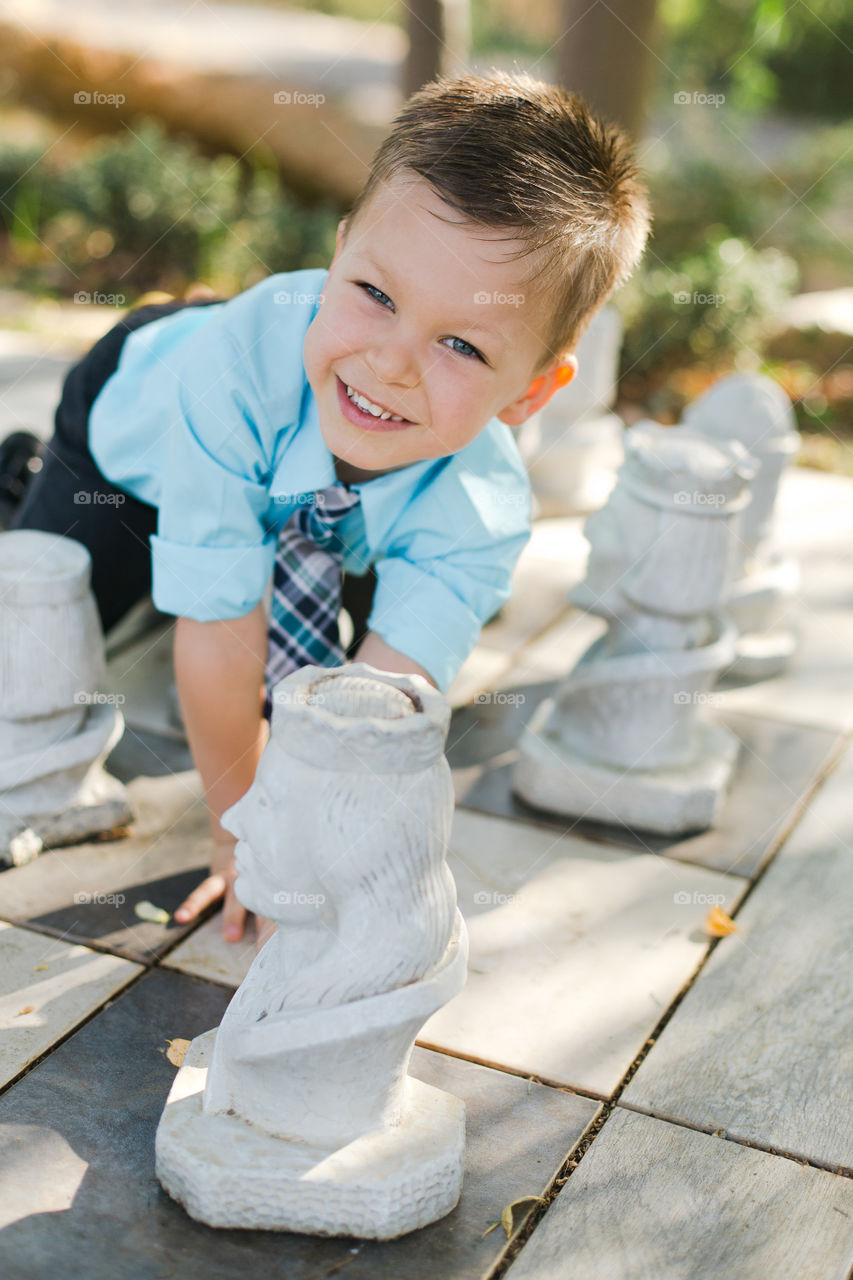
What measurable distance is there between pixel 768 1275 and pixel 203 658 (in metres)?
1.29

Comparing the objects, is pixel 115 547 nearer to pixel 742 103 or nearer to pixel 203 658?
pixel 203 658

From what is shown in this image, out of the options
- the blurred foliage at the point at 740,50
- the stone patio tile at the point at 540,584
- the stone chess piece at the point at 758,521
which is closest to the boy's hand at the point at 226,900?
the stone patio tile at the point at 540,584

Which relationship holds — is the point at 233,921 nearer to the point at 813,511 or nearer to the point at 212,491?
the point at 212,491

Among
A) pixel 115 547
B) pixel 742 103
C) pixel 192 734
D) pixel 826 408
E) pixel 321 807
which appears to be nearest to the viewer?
pixel 321 807

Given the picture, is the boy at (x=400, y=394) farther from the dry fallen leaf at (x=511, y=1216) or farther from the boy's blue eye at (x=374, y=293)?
the dry fallen leaf at (x=511, y=1216)

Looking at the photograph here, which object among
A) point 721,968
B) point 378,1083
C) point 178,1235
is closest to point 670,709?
point 721,968

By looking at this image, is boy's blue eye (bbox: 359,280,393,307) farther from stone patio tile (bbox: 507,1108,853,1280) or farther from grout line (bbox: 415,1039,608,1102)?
stone patio tile (bbox: 507,1108,853,1280)

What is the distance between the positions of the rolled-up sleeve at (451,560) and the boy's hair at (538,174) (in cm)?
27

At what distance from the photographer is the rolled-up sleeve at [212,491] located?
213cm

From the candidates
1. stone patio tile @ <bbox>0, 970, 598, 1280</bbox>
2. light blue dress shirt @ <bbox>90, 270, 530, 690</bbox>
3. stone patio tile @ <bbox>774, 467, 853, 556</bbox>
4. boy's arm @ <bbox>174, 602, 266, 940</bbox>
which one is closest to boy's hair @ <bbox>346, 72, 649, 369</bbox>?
light blue dress shirt @ <bbox>90, 270, 530, 690</bbox>

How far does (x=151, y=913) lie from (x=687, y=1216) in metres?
0.99

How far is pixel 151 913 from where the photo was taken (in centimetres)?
207

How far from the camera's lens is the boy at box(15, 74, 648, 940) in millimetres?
1869

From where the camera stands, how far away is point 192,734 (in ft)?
7.30
